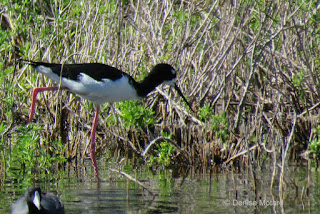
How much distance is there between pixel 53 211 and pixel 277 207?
1.61 meters

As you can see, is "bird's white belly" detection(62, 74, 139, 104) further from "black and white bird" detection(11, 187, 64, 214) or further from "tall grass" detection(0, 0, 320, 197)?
"black and white bird" detection(11, 187, 64, 214)

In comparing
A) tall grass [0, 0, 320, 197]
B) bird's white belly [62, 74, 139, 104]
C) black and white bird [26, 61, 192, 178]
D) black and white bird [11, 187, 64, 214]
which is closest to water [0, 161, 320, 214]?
black and white bird [11, 187, 64, 214]

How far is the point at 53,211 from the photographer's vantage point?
206 inches

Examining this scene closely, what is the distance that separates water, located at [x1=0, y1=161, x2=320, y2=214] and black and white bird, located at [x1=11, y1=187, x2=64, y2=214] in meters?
0.13

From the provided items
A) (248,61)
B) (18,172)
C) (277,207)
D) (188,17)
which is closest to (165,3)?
(188,17)

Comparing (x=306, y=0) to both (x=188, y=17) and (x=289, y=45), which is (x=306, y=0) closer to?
(x=289, y=45)

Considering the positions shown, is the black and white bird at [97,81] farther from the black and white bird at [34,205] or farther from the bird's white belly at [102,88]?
the black and white bird at [34,205]

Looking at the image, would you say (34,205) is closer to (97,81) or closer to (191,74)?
(97,81)

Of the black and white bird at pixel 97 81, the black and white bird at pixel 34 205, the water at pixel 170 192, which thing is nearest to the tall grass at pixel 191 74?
the black and white bird at pixel 97 81

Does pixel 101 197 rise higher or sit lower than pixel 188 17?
lower

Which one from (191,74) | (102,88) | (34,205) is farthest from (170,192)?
(191,74)

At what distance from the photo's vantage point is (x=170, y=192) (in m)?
6.01

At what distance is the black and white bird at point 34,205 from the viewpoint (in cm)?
516

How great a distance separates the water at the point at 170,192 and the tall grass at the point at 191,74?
0.47m
